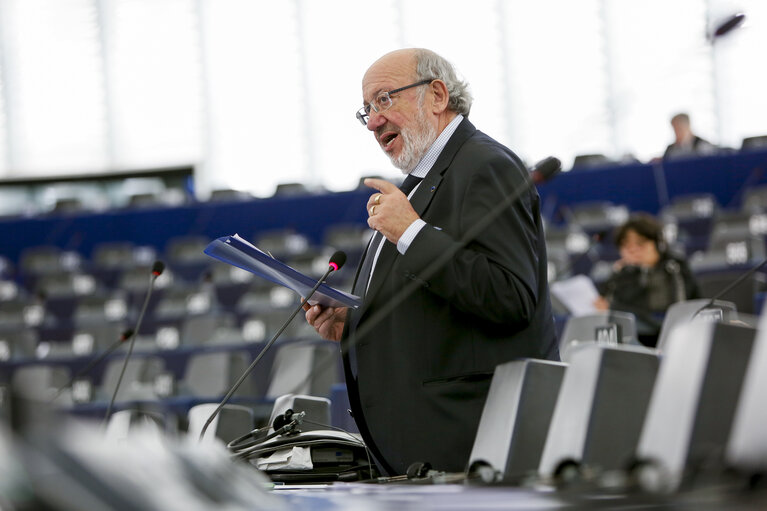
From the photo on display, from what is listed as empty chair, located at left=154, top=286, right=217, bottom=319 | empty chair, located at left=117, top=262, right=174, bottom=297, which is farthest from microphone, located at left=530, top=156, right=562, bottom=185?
empty chair, located at left=117, top=262, right=174, bottom=297

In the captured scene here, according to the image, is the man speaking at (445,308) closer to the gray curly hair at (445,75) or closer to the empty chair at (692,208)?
the gray curly hair at (445,75)

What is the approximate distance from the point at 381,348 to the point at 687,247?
563 centimetres

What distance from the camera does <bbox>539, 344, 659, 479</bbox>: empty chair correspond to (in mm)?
943

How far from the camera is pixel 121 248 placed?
916 cm

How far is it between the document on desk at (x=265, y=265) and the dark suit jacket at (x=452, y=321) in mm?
72

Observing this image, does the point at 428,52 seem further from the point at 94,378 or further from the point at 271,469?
the point at 94,378

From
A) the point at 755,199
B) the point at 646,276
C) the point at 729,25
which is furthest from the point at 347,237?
the point at 729,25

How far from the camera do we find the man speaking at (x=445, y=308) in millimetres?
1573

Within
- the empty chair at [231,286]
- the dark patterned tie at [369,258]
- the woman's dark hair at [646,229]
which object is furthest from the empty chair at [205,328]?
the dark patterned tie at [369,258]

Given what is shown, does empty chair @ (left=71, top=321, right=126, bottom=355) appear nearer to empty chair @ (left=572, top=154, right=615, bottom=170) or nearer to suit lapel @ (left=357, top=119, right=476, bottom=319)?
empty chair @ (left=572, top=154, right=615, bottom=170)

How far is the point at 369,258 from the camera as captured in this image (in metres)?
1.91

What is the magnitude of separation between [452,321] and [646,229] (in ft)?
10.3

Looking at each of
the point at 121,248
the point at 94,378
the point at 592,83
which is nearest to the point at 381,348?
the point at 94,378

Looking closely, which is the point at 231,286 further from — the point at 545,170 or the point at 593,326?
the point at 545,170
